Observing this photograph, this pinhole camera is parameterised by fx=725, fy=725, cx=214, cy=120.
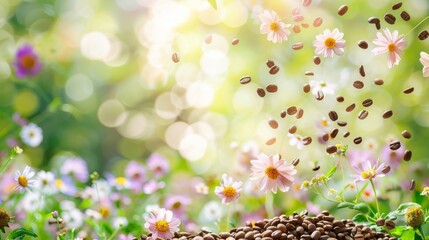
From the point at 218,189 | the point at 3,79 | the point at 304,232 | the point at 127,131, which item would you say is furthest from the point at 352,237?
the point at 127,131

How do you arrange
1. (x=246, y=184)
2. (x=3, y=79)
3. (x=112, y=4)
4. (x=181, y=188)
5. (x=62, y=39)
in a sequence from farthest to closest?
1. (x=112, y=4)
2. (x=62, y=39)
3. (x=3, y=79)
4. (x=181, y=188)
5. (x=246, y=184)

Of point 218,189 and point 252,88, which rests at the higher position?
point 252,88

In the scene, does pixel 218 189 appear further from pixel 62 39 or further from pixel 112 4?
pixel 112 4

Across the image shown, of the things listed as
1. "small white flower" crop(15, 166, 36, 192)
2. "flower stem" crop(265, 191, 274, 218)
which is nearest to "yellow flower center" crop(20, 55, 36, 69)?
"flower stem" crop(265, 191, 274, 218)

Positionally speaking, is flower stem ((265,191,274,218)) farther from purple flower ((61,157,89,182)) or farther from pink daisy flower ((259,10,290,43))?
pink daisy flower ((259,10,290,43))

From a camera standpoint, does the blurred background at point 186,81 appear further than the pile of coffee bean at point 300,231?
Yes

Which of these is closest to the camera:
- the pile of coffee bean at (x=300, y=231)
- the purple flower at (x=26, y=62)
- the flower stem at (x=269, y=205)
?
the pile of coffee bean at (x=300, y=231)

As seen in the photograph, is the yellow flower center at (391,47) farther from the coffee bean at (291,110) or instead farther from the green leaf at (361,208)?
the green leaf at (361,208)

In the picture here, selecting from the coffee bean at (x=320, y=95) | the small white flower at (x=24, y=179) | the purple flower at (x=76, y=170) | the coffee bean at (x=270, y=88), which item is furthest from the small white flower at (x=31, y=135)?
the coffee bean at (x=320, y=95)
